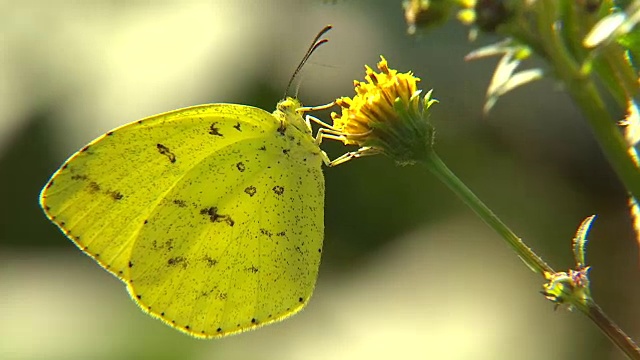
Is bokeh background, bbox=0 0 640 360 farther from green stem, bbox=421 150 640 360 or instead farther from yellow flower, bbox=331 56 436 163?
green stem, bbox=421 150 640 360

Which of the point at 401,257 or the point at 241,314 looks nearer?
the point at 241,314

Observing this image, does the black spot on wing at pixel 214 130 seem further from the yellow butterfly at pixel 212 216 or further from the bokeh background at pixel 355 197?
the bokeh background at pixel 355 197

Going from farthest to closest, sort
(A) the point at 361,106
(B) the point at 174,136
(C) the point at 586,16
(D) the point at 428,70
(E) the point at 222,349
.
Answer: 1. (D) the point at 428,70
2. (E) the point at 222,349
3. (B) the point at 174,136
4. (A) the point at 361,106
5. (C) the point at 586,16

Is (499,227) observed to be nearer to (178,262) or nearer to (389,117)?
(389,117)

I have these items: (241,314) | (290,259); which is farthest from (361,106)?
(241,314)

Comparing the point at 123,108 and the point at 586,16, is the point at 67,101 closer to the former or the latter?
the point at 123,108

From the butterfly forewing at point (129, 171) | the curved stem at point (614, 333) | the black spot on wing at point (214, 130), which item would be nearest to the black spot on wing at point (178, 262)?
the butterfly forewing at point (129, 171)

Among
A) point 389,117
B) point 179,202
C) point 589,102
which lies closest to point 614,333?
point 589,102
